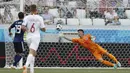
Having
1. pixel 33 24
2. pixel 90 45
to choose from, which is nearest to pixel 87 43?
pixel 90 45

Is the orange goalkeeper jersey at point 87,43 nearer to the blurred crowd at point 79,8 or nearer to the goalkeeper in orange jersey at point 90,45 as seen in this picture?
the goalkeeper in orange jersey at point 90,45

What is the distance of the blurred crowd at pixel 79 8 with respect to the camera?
16156mm

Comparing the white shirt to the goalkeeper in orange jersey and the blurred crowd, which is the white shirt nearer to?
the goalkeeper in orange jersey

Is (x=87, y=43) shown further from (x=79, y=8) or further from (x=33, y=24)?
(x=33, y=24)

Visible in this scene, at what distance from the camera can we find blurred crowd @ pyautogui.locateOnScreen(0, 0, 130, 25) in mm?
16156

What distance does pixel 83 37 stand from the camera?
14438 millimetres

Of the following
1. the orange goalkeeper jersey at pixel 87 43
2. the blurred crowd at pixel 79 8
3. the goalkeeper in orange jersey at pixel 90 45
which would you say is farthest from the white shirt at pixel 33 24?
the blurred crowd at pixel 79 8

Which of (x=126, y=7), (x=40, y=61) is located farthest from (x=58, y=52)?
(x=126, y=7)

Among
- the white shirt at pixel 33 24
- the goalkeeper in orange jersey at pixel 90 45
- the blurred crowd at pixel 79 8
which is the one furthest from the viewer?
the blurred crowd at pixel 79 8

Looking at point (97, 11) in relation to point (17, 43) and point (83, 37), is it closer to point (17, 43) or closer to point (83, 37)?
point (83, 37)

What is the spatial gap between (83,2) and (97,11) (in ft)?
2.22

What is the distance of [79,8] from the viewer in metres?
16.3

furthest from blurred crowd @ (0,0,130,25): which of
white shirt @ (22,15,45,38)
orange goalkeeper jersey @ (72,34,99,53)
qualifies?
white shirt @ (22,15,45,38)

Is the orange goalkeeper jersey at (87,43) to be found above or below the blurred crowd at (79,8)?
below
